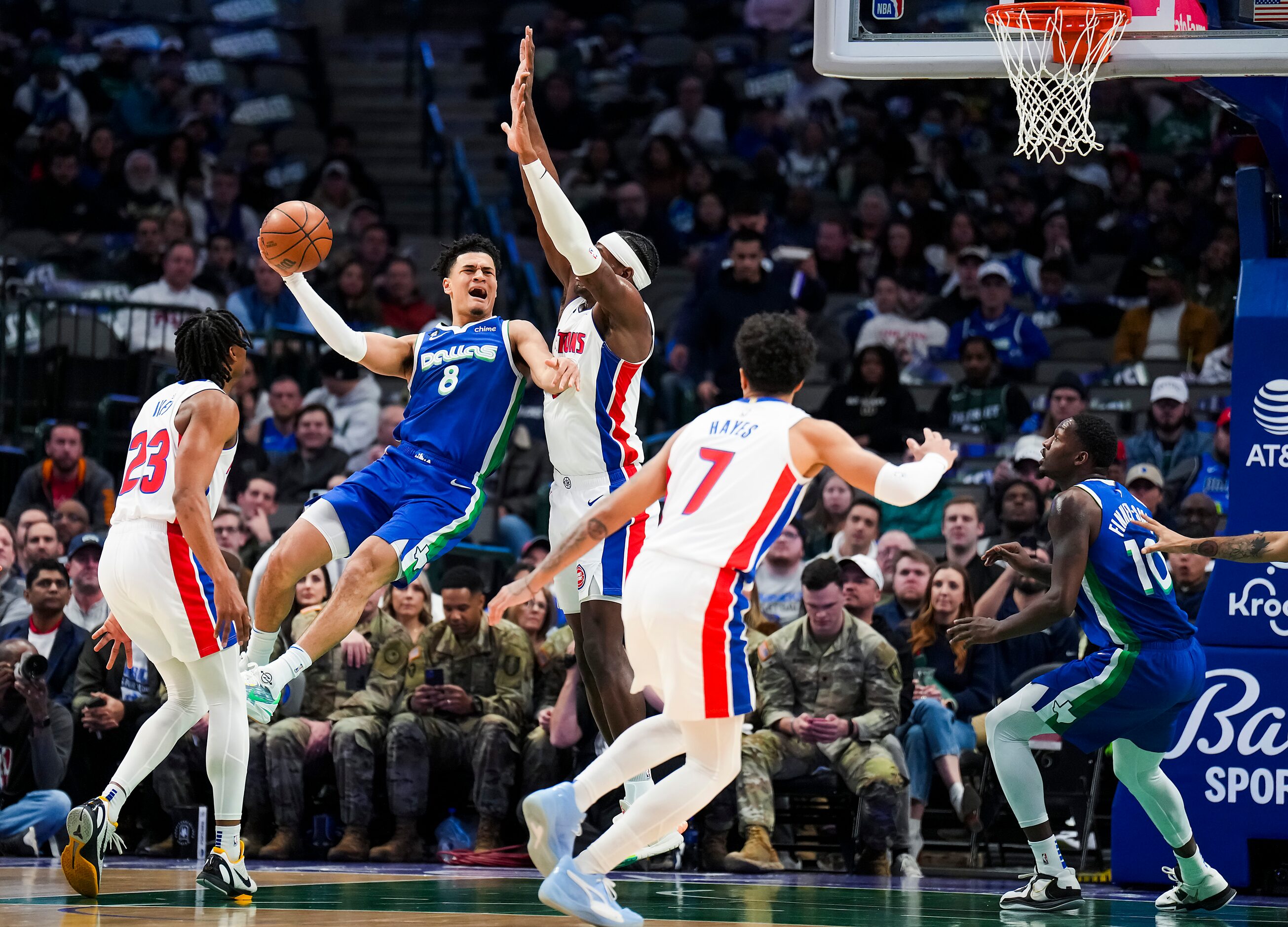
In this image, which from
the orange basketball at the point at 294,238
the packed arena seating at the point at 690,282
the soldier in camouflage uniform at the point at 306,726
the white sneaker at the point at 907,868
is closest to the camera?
the orange basketball at the point at 294,238

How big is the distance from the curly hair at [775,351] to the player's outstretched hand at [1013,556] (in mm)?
1880

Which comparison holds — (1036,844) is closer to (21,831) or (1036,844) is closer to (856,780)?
(856,780)

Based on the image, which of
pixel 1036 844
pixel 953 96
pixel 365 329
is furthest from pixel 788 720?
pixel 953 96

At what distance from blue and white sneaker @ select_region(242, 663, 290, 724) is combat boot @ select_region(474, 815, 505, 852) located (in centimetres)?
311

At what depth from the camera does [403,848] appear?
1046cm

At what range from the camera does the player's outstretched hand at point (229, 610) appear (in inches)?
289

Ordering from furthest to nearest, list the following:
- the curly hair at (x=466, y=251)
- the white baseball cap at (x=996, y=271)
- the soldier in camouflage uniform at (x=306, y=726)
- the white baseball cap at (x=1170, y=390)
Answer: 1. the white baseball cap at (x=996, y=271)
2. the white baseball cap at (x=1170, y=390)
3. the soldier in camouflage uniform at (x=306, y=726)
4. the curly hair at (x=466, y=251)

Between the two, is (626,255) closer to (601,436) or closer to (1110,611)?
(601,436)

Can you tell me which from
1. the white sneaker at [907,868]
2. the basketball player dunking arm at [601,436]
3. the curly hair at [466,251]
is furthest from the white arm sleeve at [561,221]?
the white sneaker at [907,868]

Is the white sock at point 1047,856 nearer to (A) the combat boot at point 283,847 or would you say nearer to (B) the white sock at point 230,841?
(B) the white sock at point 230,841

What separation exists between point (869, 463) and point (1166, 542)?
2.33 m

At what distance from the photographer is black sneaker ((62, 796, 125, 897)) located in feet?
24.4

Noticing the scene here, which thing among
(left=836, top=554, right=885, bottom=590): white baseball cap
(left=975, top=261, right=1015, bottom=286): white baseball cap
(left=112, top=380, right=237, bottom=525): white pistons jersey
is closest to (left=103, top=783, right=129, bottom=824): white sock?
(left=112, top=380, right=237, bottom=525): white pistons jersey

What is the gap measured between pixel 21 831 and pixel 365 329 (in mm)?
6816
